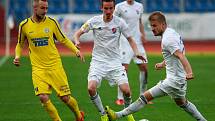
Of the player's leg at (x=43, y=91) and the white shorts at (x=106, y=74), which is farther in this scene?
the white shorts at (x=106, y=74)

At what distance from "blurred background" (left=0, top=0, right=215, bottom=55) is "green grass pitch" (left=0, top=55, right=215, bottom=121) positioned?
296 inches

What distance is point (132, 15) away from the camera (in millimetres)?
16344

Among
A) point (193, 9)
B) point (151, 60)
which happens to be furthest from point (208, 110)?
point (193, 9)

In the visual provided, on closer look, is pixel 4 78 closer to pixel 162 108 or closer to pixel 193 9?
pixel 162 108

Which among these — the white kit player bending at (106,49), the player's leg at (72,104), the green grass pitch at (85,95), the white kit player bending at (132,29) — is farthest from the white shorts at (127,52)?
the player's leg at (72,104)

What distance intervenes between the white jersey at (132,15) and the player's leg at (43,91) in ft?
13.9

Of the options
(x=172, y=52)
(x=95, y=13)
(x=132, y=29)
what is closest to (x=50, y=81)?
(x=172, y=52)

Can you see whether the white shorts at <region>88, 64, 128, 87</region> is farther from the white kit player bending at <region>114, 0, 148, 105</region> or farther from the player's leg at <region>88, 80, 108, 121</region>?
the white kit player bending at <region>114, 0, 148, 105</region>

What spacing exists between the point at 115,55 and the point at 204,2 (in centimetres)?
2406

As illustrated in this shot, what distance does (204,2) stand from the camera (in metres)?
36.7

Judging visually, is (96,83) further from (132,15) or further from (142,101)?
(132,15)

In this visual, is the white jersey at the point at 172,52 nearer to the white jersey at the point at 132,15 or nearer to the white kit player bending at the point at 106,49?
the white kit player bending at the point at 106,49

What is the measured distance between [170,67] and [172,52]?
480 millimetres

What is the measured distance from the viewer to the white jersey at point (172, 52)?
1166cm
